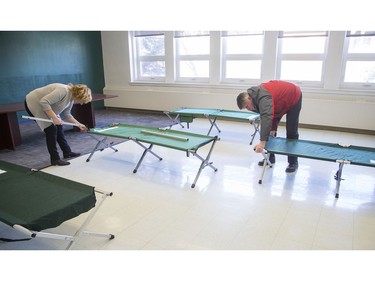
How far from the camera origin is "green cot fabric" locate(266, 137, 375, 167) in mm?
2709

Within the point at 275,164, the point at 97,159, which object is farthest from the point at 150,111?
the point at 275,164

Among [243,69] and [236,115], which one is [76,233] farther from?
[243,69]

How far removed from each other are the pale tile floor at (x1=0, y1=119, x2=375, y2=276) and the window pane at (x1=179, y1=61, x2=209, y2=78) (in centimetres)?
302

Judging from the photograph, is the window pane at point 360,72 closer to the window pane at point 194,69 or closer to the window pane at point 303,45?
the window pane at point 303,45

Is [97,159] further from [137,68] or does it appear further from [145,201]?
[137,68]

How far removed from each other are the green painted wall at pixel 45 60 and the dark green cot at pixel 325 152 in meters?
5.10

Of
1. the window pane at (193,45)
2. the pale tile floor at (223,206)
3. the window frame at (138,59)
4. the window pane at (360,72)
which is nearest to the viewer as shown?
the pale tile floor at (223,206)

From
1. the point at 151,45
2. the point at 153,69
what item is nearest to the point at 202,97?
the point at 153,69

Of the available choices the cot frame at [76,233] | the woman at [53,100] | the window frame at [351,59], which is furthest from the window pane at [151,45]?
the cot frame at [76,233]

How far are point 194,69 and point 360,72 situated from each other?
→ 3.20 m

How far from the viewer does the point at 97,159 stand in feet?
12.3

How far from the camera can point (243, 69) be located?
5.95 metres

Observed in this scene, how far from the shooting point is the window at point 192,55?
622cm
